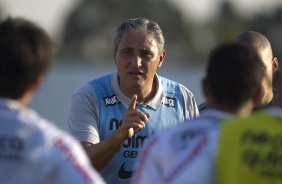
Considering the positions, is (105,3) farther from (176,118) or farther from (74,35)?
(176,118)

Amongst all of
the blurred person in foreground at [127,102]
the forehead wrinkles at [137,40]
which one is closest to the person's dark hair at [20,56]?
the blurred person in foreground at [127,102]

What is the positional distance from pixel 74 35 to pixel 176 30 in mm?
4274

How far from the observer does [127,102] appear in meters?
8.65

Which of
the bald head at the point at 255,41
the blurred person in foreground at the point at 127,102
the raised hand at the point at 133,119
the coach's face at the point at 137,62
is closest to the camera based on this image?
the raised hand at the point at 133,119

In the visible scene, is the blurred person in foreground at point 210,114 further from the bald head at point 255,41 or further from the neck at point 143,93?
the bald head at point 255,41

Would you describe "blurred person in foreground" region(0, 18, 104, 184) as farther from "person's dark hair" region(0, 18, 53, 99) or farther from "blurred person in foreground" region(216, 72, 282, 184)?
"blurred person in foreground" region(216, 72, 282, 184)

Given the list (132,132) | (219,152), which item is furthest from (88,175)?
(132,132)

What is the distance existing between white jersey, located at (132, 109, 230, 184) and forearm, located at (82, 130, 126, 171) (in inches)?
86.3

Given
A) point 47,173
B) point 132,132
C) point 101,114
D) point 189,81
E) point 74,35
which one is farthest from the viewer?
point 74,35

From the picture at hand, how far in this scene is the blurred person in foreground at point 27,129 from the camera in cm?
545

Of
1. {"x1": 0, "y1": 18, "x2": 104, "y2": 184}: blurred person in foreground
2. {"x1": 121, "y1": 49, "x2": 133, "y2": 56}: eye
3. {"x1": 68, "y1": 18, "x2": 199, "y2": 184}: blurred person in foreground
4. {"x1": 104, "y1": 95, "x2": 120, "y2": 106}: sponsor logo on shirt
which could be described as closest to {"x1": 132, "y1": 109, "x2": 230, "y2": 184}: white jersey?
{"x1": 0, "y1": 18, "x2": 104, "y2": 184}: blurred person in foreground

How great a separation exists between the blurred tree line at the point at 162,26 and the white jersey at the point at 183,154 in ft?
142

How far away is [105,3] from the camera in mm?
57094

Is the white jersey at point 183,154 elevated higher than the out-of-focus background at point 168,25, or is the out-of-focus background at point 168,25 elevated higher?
the out-of-focus background at point 168,25
